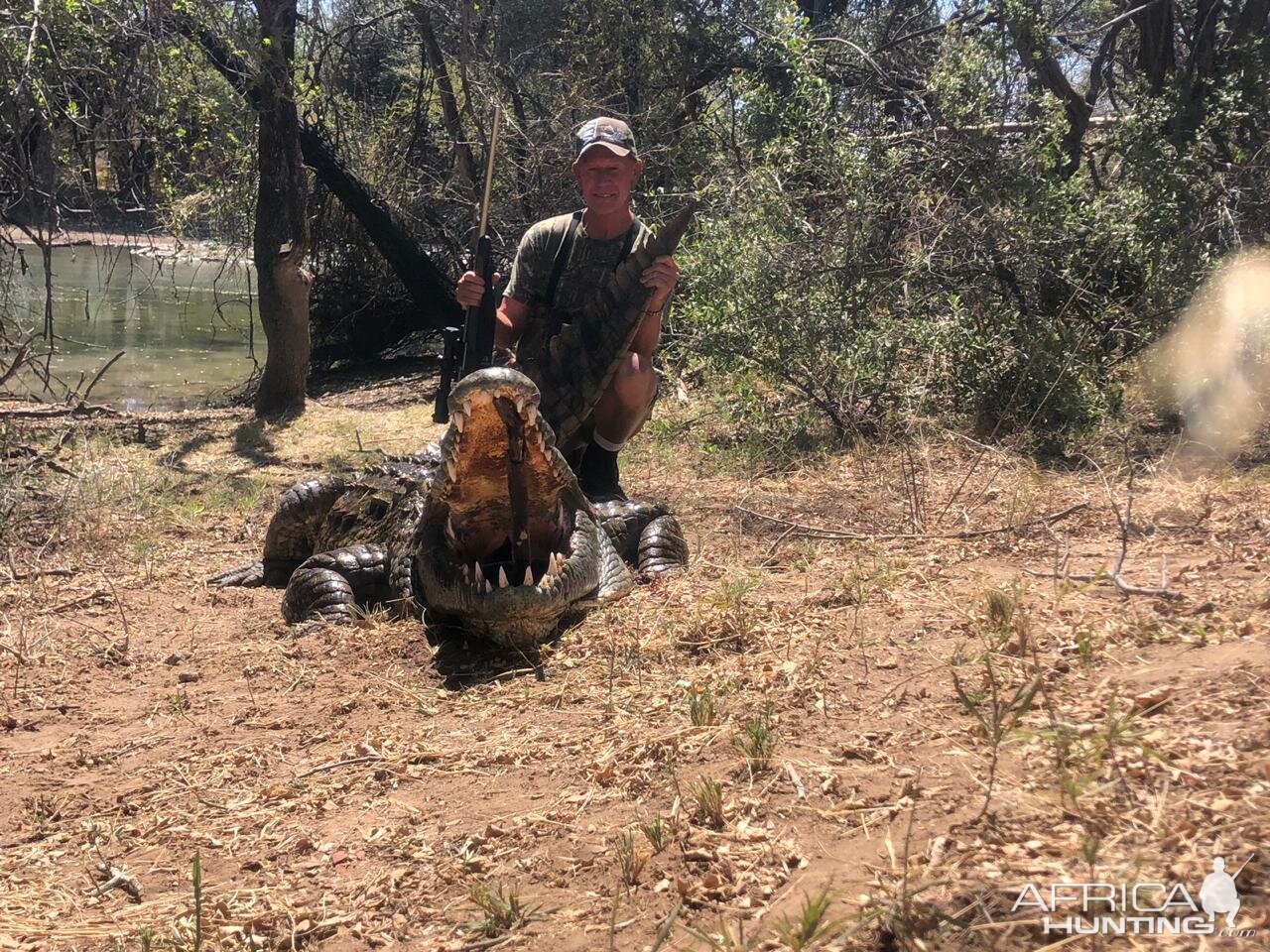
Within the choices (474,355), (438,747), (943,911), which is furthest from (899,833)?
(474,355)

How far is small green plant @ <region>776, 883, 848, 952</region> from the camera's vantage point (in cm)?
157

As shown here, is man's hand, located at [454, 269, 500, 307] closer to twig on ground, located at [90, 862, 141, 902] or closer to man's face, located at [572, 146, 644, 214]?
man's face, located at [572, 146, 644, 214]

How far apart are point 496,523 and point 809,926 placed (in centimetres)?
226

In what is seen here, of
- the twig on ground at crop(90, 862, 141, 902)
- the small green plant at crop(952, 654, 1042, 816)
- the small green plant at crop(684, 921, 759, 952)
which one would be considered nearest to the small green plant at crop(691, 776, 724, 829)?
the small green plant at crop(684, 921, 759, 952)

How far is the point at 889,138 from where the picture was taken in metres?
6.64

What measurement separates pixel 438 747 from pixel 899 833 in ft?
4.35

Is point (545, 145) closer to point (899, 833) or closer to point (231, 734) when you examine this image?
point (231, 734)

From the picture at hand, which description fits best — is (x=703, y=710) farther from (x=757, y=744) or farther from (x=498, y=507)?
(x=498, y=507)

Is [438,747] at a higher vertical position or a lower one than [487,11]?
lower

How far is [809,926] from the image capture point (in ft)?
5.15

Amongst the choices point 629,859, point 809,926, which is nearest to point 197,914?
point 629,859

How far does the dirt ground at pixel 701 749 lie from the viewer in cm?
175

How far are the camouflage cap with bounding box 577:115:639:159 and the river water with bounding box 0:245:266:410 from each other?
167 inches

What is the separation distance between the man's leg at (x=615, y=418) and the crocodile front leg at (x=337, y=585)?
1.18 m
